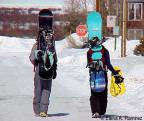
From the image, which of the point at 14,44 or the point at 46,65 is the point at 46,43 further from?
the point at 14,44

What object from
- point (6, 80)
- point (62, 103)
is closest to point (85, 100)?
point (62, 103)

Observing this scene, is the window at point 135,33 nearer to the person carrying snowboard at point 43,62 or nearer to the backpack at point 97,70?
the person carrying snowboard at point 43,62

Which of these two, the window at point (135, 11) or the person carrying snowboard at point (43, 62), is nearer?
the person carrying snowboard at point (43, 62)

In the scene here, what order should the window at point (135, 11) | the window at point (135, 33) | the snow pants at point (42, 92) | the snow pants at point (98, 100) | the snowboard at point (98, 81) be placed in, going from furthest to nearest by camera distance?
the window at point (135, 11), the window at point (135, 33), the snow pants at point (42, 92), the snow pants at point (98, 100), the snowboard at point (98, 81)

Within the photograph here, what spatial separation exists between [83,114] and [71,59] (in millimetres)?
24432

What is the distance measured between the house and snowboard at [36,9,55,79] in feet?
190

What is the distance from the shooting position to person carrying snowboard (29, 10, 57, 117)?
11000 mm

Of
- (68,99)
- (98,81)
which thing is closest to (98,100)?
(98,81)

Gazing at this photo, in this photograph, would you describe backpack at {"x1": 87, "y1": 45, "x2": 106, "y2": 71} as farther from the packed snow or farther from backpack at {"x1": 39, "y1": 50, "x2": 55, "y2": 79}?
the packed snow

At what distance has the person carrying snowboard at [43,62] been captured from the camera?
36.1ft

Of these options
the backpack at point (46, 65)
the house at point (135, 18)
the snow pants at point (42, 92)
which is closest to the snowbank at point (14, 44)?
the house at point (135, 18)

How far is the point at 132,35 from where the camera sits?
68375mm

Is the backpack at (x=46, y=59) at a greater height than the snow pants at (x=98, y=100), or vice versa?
the backpack at (x=46, y=59)

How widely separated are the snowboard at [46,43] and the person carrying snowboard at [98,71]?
2.29 ft
